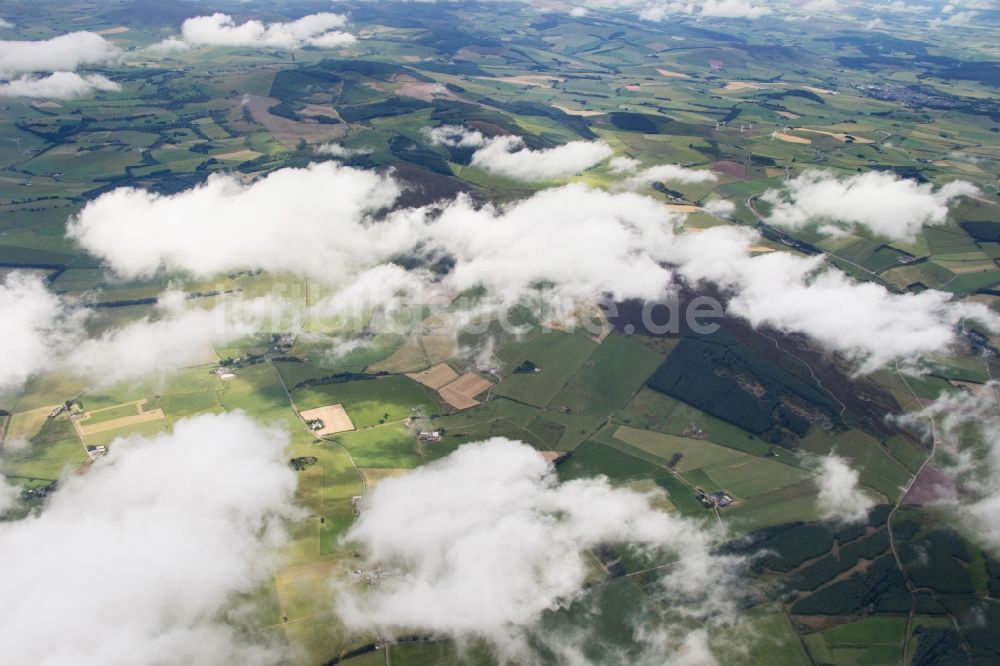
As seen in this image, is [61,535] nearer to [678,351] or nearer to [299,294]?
[299,294]

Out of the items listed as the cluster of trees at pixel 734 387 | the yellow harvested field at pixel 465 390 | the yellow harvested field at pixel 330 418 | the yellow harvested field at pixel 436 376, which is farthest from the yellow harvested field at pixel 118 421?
the cluster of trees at pixel 734 387

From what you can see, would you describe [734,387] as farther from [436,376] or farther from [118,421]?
[118,421]

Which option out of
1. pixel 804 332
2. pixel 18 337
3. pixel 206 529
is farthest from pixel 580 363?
pixel 18 337

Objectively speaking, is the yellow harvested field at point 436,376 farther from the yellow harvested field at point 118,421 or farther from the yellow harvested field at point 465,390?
the yellow harvested field at point 118,421

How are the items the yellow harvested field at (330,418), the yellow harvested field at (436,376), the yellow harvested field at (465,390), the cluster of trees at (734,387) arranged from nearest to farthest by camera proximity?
the cluster of trees at (734,387)
the yellow harvested field at (330,418)
the yellow harvested field at (465,390)
the yellow harvested field at (436,376)

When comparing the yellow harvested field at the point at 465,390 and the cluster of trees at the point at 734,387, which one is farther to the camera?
the yellow harvested field at the point at 465,390

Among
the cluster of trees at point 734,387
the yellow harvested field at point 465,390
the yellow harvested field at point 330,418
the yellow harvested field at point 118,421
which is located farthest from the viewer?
the yellow harvested field at point 465,390
